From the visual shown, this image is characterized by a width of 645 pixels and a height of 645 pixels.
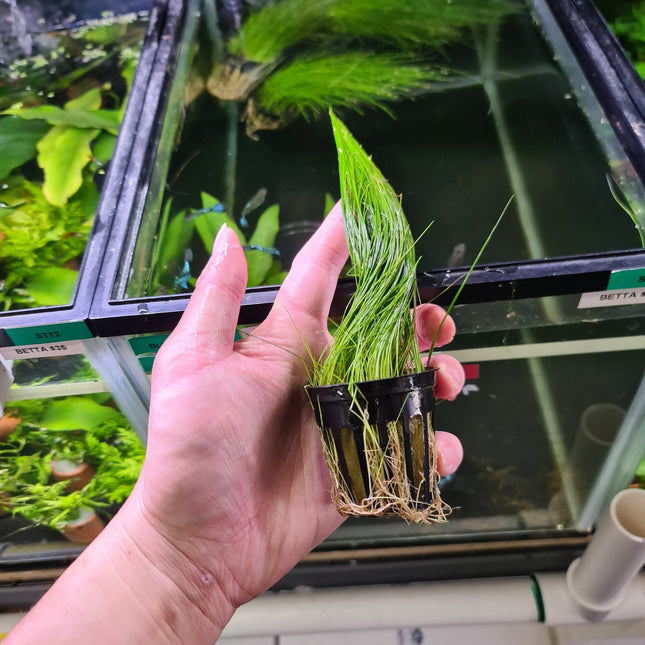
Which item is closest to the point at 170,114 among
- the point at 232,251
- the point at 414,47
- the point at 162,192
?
the point at 162,192

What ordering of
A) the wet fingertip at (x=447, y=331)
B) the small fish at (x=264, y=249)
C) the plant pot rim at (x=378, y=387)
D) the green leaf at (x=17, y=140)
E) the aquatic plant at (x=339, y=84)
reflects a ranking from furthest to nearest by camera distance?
1. the aquatic plant at (x=339, y=84)
2. the green leaf at (x=17, y=140)
3. the small fish at (x=264, y=249)
4. the wet fingertip at (x=447, y=331)
5. the plant pot rim at (x=378, y=387)

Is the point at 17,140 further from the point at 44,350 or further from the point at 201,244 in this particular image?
the point at 44,350

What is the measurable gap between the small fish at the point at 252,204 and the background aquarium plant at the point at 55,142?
0.35m

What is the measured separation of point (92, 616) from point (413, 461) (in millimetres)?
501

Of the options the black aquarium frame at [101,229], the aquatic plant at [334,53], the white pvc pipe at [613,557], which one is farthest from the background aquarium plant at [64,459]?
the white pvc pipe at [613,557]

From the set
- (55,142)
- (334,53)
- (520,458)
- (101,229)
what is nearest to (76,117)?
(55,142)

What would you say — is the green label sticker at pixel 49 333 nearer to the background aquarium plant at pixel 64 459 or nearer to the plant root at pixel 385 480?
the background aquarium plant at pixel 64 459

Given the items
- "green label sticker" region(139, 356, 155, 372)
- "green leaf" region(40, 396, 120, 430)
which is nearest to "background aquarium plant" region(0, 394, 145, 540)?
"green leaf" region(40, 396, 120, 430)

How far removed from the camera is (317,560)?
56.7 inches

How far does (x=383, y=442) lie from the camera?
0.72 m

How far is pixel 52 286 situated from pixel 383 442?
30.2 inches

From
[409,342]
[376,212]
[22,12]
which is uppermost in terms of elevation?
[22,12]

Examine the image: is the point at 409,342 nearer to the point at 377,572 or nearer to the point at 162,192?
the point at 162,192

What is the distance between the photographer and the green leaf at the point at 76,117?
141 centimetres
